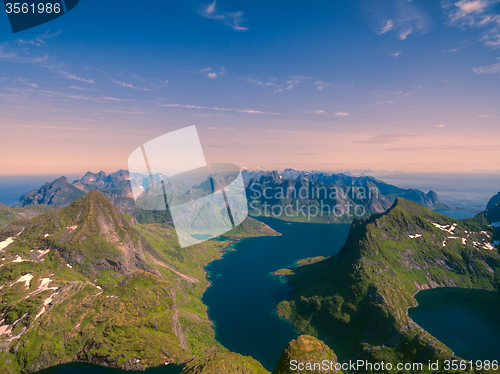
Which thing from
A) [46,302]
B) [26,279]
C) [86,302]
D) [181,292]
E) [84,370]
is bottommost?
[181,292]

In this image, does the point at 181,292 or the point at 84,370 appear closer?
the point at 84,370

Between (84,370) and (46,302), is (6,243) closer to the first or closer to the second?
(46,302)

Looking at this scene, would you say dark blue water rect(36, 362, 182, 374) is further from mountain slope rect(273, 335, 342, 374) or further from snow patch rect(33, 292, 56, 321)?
mountain slope rect(273, 335, 342, 374)

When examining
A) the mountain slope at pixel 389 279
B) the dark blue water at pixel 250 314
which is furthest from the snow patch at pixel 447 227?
the dark blue water at pixel 250 314

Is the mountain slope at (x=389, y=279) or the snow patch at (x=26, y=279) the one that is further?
the mountain slope at (x=389, y=279)

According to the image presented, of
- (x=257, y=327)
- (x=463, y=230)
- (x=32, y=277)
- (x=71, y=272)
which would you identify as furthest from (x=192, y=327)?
(x=463, y=230)

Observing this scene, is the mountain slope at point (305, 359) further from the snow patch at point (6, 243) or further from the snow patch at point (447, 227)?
the snow patch at point (447, 227)

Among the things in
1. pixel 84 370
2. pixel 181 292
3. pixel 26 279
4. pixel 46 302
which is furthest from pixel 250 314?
pixel 26 279
